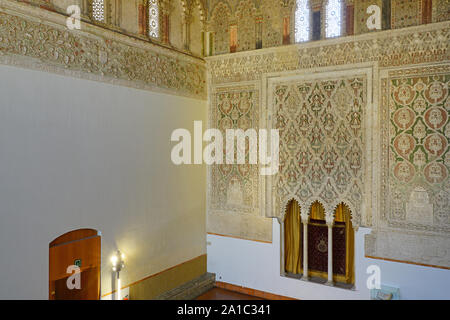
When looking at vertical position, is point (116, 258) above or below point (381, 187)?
below

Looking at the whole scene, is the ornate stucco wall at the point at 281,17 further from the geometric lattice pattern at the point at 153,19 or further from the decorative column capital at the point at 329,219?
the decorative column capital at the point at 329,219

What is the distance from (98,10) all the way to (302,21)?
2.64m

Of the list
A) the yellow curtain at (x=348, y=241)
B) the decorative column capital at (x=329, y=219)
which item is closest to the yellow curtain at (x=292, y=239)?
the decorative column capital at (x=329, y=219)

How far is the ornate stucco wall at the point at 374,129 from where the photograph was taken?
4.32 meters

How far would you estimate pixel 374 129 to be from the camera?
183 inches

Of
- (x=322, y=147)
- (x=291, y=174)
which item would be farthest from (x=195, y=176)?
(x=322, y=147)

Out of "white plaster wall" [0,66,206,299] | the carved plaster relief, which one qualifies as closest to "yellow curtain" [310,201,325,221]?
the carved plaster relief

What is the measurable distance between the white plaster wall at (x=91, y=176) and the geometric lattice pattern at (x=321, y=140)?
136 cm

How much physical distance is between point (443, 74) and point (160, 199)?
373 cm

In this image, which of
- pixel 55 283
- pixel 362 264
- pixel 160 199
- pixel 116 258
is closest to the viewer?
pixel 55 283

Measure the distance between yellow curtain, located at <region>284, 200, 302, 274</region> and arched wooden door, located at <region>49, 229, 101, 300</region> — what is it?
2.58 m

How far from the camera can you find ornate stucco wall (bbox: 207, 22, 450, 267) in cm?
432

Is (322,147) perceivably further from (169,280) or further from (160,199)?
(169,280)

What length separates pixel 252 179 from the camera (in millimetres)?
5527
